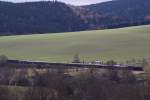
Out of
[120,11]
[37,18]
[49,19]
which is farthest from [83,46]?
[120,11]

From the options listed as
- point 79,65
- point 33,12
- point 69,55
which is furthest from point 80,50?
point 33,12

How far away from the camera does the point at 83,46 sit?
71.6 m

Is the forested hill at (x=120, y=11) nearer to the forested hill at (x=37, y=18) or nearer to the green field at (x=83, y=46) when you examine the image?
the forested hill at (x=37, y=18)

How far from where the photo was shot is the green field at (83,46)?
211 feet

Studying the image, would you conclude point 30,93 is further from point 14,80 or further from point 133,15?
point 133,15

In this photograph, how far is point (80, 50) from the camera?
226 feet

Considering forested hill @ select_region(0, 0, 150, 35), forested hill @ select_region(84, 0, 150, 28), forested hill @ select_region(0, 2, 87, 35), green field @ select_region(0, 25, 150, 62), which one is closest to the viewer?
green field @ select_region(0, 25, 150, 62)

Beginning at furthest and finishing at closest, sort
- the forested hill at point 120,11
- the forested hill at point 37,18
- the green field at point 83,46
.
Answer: the forested hill at point 120,11 < the forested hill at point 37,18 < the green field at point 83,46

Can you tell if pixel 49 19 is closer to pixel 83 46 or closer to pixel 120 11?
pixel 120 11

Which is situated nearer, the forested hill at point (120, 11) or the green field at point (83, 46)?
the green field at point (83, 46)

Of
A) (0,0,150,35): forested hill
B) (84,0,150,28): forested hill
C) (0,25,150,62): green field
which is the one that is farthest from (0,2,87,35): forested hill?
(0,25,150,62): green field

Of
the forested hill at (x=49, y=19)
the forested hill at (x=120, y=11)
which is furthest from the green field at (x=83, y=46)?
the forested hill at (x=120, y=11)

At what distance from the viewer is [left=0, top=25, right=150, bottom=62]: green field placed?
6444 cm

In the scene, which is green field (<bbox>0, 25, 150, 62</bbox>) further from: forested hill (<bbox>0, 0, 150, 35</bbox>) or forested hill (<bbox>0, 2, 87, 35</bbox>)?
forested hill (<bbox>0, 0, 150, 35</bbox>)
